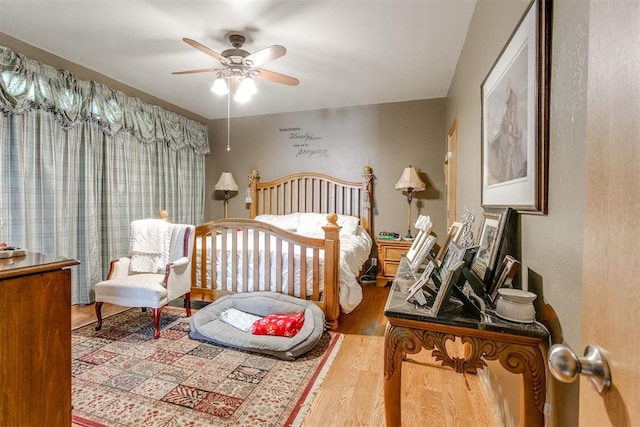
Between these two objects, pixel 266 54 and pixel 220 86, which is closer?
pixel 266 54

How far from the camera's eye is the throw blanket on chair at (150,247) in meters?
2.88

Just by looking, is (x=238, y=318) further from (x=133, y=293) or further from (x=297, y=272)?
(x=133, y=293)

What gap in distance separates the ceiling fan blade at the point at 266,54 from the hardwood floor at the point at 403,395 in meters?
2.24

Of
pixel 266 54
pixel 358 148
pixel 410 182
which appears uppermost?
pixel 266 54

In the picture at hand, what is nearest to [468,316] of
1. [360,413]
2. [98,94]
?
[360,413]

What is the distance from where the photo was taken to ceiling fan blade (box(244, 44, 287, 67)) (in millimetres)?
2248

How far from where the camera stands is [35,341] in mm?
1018

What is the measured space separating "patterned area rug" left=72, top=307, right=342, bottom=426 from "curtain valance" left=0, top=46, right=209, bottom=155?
1980mm

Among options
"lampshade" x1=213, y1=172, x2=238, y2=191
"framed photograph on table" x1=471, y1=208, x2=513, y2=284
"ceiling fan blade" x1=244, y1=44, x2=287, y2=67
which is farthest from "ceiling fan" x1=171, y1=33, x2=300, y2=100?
"lampshade" x1=213, y1=172, x2=238, y2=191

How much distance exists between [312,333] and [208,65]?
9.17 ft

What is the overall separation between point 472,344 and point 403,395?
894mm

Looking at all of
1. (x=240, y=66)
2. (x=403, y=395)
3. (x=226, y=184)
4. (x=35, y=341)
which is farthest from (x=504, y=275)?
(x=226, y=184)

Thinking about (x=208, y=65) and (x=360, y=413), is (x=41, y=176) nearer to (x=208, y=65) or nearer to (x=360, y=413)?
(x=208, y=65)

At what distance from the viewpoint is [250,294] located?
2.69m
